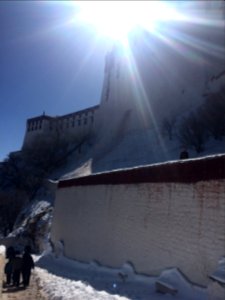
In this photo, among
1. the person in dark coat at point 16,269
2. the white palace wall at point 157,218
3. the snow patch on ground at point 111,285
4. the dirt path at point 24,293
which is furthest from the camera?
the person in dark coat at point 16,269

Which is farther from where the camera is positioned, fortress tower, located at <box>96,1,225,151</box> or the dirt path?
fortress tower, located at <box>96,1,225,151</box>

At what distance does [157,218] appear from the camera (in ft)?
27.4

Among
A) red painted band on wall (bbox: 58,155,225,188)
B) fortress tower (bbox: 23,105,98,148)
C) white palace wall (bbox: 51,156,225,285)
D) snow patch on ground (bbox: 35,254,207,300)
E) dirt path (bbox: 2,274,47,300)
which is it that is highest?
fortress tower (bbox: 23,105,98,148)

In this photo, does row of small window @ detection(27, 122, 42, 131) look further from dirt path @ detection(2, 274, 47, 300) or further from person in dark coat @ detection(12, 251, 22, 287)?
dirt path @ detection(2, 274, 47, 300)

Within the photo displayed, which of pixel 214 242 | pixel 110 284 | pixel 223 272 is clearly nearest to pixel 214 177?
pixel 214 242

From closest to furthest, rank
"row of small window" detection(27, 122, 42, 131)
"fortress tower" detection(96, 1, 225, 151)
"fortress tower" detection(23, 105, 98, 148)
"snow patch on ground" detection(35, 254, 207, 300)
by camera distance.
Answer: "snow patch on ground" detection(35, 254, 207, 300)
"fortress tower" detection(96, 1, 225, 151)
"fortress tower" detection(23, 105, 98, 148)
"row of small window" detection(27, 122, 42, 131)

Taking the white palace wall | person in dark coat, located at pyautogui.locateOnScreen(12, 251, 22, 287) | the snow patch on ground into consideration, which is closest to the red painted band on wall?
the white palace wall

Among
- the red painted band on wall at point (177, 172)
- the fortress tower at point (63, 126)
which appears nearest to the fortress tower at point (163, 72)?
the fortress tower at point (63, 126)

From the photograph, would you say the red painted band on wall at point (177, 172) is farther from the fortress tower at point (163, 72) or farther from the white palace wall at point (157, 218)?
the fortress tower at point (163, 72)

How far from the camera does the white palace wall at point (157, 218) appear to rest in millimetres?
6535

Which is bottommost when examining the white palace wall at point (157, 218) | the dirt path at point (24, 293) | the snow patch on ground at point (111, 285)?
the dirt path at point (24, 293)

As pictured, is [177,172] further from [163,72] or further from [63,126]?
[63,126]

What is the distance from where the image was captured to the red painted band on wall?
6.56m

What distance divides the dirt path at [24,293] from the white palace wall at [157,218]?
2122 millimetres
